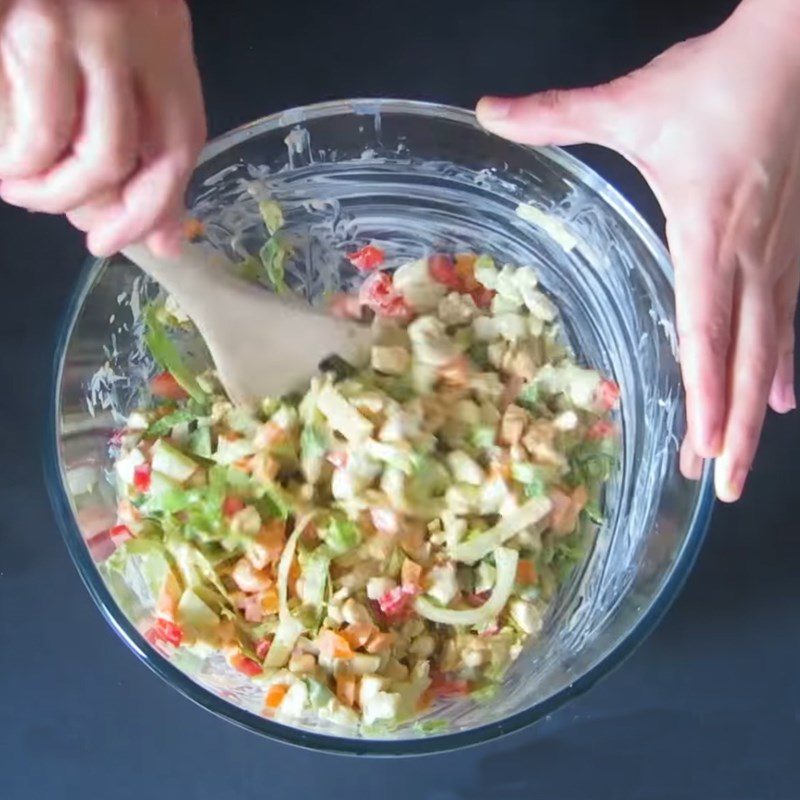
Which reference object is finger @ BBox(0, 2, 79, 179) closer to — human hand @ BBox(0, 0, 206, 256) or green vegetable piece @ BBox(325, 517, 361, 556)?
human hand @ BBox(0, 0, 206, 256)

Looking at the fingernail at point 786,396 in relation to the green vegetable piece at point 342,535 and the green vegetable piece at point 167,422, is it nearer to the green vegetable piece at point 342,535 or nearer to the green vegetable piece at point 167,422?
the green vegetable piece at point 342,535

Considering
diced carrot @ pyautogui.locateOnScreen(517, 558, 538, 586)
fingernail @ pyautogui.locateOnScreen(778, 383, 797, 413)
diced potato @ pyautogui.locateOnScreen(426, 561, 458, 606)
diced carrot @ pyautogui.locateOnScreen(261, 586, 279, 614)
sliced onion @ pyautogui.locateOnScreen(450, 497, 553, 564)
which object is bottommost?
diced carrot @ pyautogui.locateOnScreen(261, 586, 279, 614)

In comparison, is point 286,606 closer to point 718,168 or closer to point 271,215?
point 271,215

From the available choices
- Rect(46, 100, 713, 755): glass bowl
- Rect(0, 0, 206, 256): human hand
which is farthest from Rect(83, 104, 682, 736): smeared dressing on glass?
Rect(0, 0, 206, 256): human hand

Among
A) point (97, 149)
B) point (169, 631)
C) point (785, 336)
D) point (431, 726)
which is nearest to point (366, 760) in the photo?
point (431, 726)

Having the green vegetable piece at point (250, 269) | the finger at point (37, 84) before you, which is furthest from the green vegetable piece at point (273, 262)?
the finger at point (37, 84)

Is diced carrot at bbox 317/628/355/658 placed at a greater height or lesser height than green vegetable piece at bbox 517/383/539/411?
lesser

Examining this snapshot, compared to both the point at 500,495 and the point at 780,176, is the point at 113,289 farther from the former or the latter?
the point at 780,176
